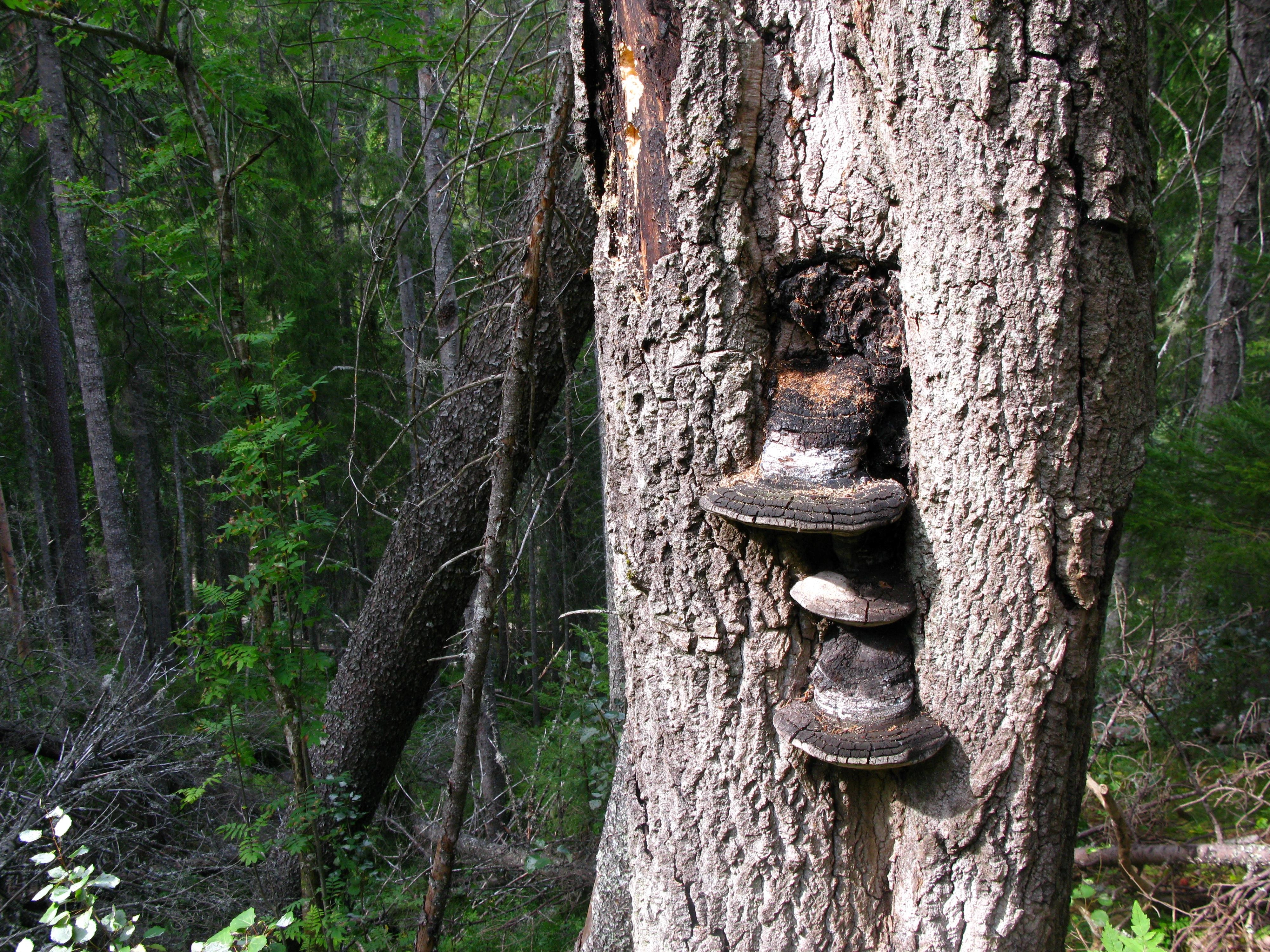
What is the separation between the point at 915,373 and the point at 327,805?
4.07m

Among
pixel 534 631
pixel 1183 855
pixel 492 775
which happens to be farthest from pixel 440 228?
pixel 534 631

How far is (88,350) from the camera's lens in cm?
943

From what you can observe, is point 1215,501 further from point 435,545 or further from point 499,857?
point 499,857

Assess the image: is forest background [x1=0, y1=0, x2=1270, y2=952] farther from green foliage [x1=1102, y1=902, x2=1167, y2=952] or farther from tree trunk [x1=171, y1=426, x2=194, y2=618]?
tree trunk [x1=171, y1=426, x2=194, y2=618]

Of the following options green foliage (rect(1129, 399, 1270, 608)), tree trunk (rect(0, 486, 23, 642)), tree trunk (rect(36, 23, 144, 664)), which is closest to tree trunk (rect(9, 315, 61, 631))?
tree trunk (rect(0, 486, 23, 642))

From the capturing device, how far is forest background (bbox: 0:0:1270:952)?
330cm

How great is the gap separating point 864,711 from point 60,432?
554 inches

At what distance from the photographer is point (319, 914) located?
3471 millimetres

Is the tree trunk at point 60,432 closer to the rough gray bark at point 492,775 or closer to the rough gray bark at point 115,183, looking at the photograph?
the rough gray bark at point 115,183

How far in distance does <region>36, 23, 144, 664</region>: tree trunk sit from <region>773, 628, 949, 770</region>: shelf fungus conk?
9225 mm

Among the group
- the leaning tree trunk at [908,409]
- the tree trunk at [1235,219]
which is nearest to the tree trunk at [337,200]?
the tree trunk at [1235,219]

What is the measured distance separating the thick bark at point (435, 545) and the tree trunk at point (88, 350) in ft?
19.0

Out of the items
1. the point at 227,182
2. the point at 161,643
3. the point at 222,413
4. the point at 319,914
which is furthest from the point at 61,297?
the point at 319,914

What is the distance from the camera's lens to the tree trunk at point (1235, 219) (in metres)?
6.04
